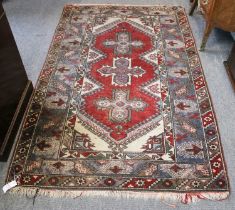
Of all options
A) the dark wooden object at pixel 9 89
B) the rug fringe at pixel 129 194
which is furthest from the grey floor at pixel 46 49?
the dark wooden object at pixel 9 89

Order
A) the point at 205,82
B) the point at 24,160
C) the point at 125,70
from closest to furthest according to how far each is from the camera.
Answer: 1. the point at 24,160
2. the point at 205,82
3. the point at 125,70

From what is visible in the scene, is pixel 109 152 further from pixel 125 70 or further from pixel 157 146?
pixel 125 70

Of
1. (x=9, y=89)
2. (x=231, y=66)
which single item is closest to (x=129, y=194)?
(x=9, y=89)

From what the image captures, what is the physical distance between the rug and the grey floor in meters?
0.04

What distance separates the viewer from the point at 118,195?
1502 millimetres

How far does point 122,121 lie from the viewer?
6.16 feet

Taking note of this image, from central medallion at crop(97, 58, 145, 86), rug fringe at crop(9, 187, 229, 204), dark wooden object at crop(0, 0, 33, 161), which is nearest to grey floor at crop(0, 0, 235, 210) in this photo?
rug fringe at crop(9, 187, 229, 204)

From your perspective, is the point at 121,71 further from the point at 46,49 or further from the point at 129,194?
the point at 129,194

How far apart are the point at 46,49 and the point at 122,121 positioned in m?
1.06

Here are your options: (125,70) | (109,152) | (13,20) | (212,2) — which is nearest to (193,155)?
(109,152)

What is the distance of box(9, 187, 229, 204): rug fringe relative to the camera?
4.87 ft

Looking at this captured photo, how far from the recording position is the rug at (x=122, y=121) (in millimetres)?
1556

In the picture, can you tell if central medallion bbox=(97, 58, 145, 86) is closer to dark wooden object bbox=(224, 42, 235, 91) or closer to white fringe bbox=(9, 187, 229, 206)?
dark wooden object bbox=(224, 42, 235, 91)

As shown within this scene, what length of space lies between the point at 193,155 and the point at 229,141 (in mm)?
259
